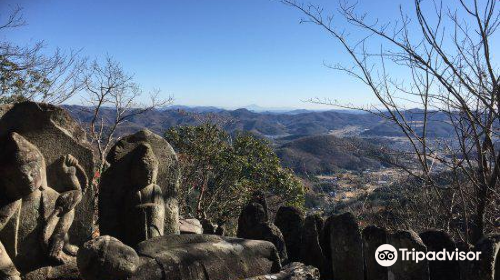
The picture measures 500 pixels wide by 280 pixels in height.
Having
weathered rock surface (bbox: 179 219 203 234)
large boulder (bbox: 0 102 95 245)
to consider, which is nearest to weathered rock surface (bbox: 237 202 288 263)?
weathered rock surface (bbox: 179 219 203 234)

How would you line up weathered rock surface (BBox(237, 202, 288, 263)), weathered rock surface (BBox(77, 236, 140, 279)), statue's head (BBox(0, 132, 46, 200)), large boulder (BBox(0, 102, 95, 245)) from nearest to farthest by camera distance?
weathered rock surface (BBox(77, 236, 140, 279))
statue's head (BBox(0, 132, 46, 200))
large boulder (BBox(0, 102, 95, 245))
weathered rock surface (BBox(237, 202, 288, 263))

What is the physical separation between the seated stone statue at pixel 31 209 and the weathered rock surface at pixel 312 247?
3207 mm

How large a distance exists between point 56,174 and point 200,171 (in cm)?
958

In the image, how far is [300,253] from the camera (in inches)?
211

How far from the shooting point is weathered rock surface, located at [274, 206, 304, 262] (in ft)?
19.0

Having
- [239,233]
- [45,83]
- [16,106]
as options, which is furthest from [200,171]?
[16,106]

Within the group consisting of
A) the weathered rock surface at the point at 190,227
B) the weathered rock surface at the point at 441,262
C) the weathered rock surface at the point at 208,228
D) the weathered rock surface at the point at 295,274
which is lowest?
the weathered rock surface at the point at 208,228

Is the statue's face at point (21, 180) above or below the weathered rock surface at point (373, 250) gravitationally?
above

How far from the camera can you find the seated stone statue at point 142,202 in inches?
199

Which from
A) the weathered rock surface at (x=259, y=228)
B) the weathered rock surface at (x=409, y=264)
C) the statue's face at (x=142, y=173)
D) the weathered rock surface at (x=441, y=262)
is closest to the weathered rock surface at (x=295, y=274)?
the weathered rock surface at (x=259, y=228)

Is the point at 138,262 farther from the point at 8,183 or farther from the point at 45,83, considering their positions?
the point at 45,83

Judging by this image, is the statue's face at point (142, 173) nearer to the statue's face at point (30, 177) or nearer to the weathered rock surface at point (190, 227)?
the statue's face at point (30, 177)

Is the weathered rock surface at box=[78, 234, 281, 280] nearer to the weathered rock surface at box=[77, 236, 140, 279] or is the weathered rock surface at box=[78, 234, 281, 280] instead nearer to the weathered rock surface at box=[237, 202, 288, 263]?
the weathered rock surface at box=[77, 236, 140, 279]

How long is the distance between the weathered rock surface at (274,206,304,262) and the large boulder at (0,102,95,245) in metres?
2.97
